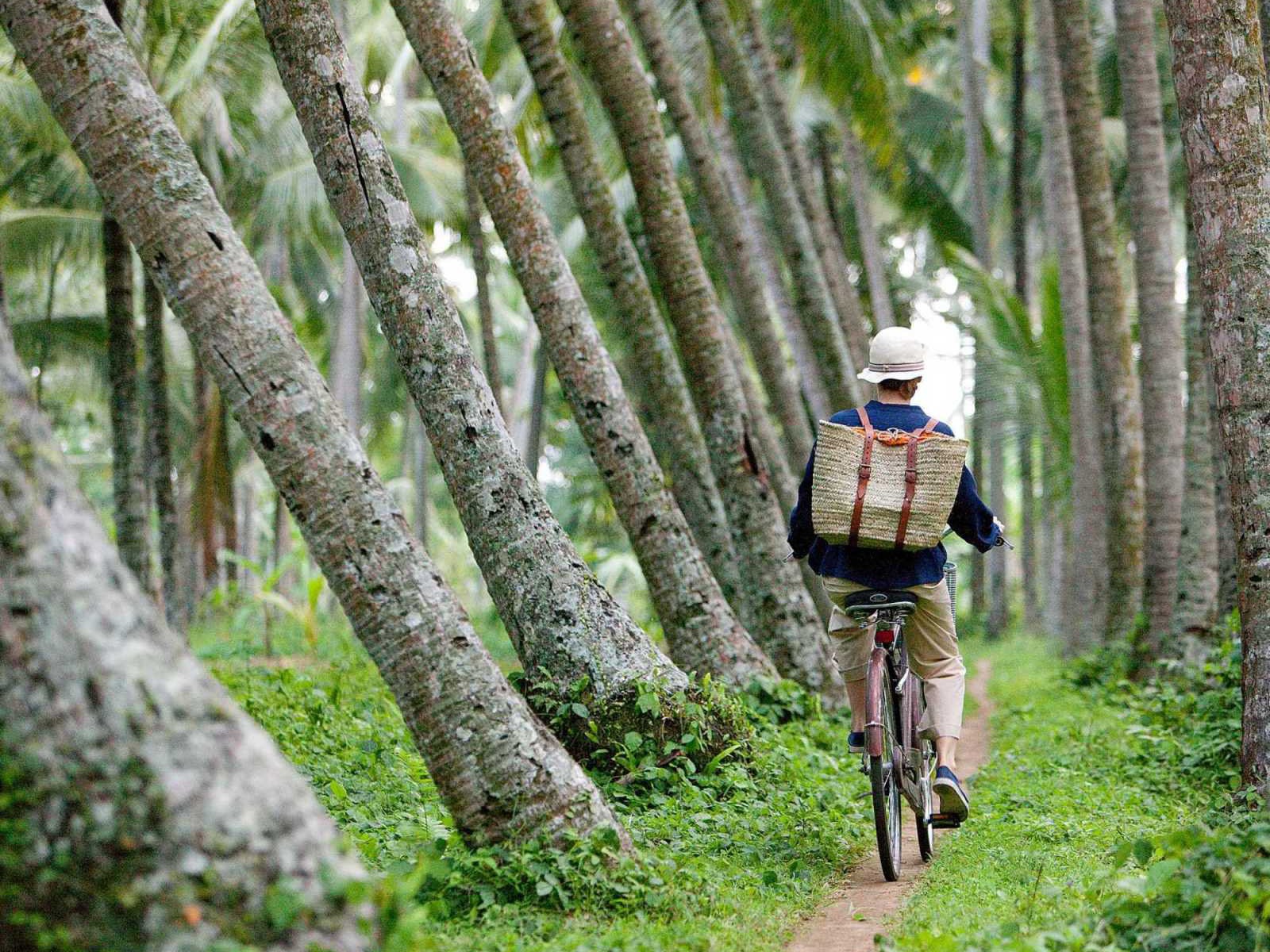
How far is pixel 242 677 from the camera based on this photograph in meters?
10.1

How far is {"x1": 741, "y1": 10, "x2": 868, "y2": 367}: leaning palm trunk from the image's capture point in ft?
47.0

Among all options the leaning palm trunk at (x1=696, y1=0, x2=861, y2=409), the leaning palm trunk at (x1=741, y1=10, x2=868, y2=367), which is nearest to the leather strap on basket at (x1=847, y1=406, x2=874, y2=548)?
the leaning palm trunk at (x1=696, y1=0, x2=861, y2=409)

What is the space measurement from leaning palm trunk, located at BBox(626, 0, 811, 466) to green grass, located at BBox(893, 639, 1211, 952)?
3491 millimetres

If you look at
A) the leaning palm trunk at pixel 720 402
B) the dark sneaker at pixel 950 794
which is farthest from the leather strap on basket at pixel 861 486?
the leaning palm trunk at pixel 720 402

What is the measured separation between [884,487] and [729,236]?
6.44 m

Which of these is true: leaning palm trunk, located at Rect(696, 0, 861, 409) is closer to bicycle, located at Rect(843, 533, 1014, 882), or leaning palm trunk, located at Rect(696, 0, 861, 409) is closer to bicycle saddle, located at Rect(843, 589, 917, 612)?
bicycle, located at Rect(843, 533, 1014, 882)

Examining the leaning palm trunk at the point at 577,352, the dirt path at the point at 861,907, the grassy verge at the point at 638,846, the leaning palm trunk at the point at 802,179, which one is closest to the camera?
the grassy verge at the point at 638,846

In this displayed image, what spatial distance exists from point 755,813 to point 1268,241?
3325 millimetres

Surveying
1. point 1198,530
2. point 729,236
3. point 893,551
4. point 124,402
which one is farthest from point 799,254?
point 893,551

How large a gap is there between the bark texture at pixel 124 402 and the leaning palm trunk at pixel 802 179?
618cm

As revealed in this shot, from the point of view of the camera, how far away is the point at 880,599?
5.45m

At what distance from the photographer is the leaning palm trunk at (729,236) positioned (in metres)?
10.7

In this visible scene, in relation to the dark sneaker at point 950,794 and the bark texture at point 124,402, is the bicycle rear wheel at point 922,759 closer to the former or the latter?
the dark sneaker at point 950,794

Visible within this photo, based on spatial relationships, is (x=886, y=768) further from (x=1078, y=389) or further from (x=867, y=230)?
(x=867, y=230)
